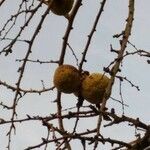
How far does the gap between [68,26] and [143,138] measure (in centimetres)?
97

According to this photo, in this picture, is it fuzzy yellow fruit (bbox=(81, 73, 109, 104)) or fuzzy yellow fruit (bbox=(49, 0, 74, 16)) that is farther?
fuzzy yellow fruit (bbox=(49, 0, 74, 16))

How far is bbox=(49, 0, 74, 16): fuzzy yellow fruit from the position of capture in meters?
2.76

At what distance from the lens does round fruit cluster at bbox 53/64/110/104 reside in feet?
8.27

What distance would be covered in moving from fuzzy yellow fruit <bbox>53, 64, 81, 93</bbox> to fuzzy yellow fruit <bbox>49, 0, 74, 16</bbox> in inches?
11.9

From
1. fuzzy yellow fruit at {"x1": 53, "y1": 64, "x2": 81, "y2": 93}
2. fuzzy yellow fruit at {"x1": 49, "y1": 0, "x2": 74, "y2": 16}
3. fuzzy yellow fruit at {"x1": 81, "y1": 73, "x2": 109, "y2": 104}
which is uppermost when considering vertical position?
fuzzy yellow fruit at {"x1": 49, "y1": 0, "x2": 74, "y2": 16}

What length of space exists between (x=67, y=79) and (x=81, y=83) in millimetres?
74

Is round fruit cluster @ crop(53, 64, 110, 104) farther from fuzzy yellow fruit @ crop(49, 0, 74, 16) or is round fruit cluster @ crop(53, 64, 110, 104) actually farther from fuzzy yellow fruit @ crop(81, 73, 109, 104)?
fuzzy yellow fruit @ crop(49, 0, 74, 16)

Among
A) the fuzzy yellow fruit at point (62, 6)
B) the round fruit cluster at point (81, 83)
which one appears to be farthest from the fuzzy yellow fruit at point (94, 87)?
the fuzzy yellow fruit at point (62, 6)

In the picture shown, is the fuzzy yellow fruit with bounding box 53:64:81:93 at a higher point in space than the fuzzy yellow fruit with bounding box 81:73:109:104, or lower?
higher

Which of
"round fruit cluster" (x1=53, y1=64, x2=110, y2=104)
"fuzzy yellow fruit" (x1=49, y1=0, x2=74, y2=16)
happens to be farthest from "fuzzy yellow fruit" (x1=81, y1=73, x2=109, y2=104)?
"fuzzy yellow fruit" (x1=49, y1=0, x2=74, y2=16)

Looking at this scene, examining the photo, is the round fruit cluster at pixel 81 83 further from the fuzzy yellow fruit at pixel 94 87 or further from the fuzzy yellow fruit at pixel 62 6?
the fuzzy yellow fruit at pixel 62 6

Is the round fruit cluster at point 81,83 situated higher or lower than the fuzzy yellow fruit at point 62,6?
lower

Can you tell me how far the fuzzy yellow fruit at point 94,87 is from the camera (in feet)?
8.25

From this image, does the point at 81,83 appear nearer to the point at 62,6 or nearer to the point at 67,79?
the point at 67,79
